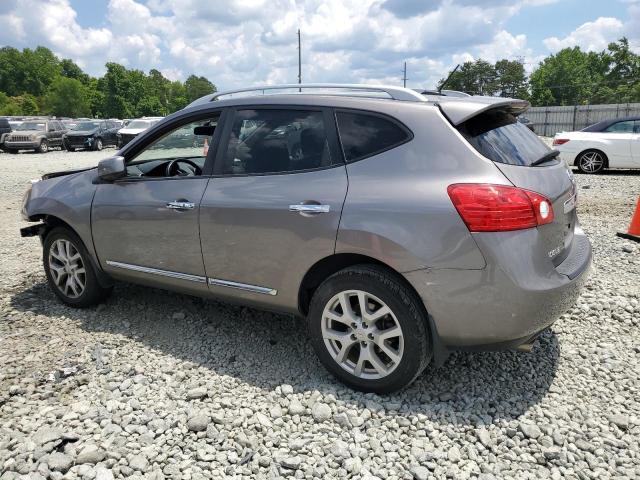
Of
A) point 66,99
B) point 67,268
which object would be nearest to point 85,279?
point 67,268

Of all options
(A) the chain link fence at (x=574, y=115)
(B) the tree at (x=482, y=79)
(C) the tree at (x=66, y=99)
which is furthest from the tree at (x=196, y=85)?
(A) the chain link fence at (x=574, y=115)

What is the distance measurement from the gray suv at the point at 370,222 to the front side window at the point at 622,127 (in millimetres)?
11231

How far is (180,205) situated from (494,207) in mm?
2125

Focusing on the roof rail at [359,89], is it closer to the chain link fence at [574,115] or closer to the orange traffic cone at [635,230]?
the orange traffic cone at [635,230]

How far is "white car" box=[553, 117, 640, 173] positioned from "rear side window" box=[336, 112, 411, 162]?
1119 centimetres

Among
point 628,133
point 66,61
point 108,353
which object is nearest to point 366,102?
point 108,353

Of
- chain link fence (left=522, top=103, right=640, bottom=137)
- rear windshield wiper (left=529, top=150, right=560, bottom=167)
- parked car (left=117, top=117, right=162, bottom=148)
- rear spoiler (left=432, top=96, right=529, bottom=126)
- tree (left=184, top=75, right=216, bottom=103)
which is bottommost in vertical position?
rear windshield wiper (left=529, top=150, right=560, bottom=167)

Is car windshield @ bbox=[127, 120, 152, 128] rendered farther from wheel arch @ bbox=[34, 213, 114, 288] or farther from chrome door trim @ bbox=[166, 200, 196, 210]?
chrome door trim @ bbox=[166, 200, 196, 210]

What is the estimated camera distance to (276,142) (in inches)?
134

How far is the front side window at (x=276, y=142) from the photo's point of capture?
323cm

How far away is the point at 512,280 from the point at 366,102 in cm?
134

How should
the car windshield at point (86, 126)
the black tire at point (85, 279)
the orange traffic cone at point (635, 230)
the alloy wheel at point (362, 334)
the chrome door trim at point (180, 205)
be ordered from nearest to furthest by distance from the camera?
1. the alloy wheel at point (362, 334)
2. the chrome door trim at point (180, 205)
3. the black tire at point (85, 279)
4. the orange traffic cone at point (635, 230)
5. the car windshield at point (86, 126)

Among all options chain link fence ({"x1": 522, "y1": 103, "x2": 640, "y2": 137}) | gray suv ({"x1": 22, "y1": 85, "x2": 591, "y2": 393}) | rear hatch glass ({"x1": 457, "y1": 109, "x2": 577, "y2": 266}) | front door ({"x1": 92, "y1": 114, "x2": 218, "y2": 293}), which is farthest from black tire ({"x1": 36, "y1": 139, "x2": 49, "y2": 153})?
chain link fence ({"x1": 522, "y1": 103, "x2": 640, "y2": 137})

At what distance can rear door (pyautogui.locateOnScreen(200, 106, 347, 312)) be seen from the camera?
3094 mm
